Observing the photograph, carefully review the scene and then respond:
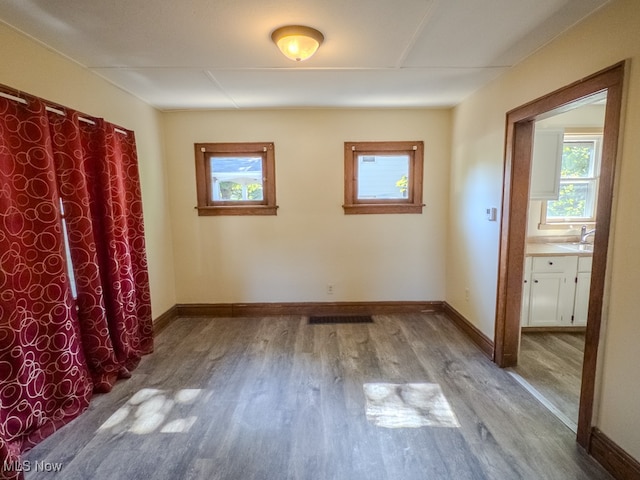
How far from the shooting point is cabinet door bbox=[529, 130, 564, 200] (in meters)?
2.95

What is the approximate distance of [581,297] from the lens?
3.08 metres

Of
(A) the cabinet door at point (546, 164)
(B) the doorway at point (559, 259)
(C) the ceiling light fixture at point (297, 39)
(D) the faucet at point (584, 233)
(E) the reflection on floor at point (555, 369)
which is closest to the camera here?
(C) the ceiling light fixture at point (297, 39)

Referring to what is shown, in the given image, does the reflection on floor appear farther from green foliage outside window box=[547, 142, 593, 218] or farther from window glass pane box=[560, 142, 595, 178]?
window glass pane box=[560, 142, 595, 178]

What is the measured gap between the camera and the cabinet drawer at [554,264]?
2996 mm

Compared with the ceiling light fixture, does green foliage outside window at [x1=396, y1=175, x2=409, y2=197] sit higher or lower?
lower

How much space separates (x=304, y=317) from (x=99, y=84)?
2933 mm

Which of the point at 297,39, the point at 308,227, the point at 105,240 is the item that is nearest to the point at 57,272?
the point at 105,240

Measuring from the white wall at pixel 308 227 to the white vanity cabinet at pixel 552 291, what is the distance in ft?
3.19

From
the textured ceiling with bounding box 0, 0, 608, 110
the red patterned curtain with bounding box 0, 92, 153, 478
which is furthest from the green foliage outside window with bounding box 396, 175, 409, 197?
the red patterned curtain with bounding box 0, 92, 153, 478

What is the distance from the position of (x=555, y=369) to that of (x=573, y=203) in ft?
6.79

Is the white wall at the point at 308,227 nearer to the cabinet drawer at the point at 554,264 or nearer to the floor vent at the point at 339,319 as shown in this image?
the floor vent at the point at 339,319

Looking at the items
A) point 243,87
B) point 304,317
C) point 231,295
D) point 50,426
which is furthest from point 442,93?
point 50,426

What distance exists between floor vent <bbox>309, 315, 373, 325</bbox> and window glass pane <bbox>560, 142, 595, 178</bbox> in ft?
9.11

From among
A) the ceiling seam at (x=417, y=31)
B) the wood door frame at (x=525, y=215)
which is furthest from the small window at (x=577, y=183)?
the ceiling seam at (x=417, y=31)
